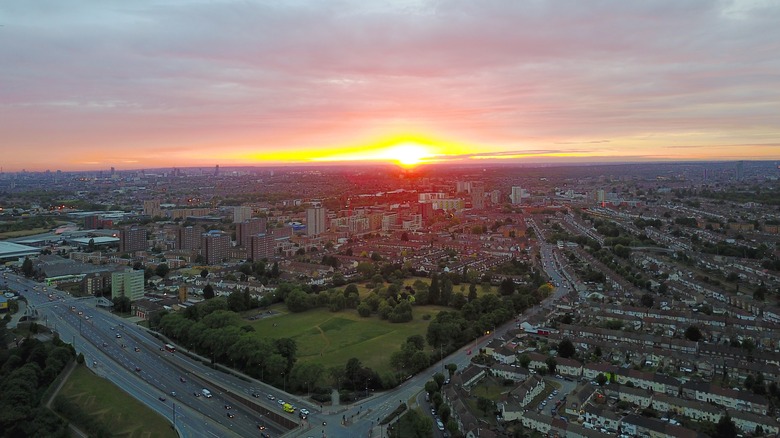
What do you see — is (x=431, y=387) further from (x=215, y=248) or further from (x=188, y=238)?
(x=188, y=238)

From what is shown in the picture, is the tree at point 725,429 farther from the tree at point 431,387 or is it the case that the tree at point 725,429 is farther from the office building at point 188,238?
the office building at point 188,238

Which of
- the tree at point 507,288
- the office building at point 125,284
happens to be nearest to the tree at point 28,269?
the office building at point 125,284

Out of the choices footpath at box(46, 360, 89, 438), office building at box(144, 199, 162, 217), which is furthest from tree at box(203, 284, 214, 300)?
office building at box(144, 199, 162, 217)

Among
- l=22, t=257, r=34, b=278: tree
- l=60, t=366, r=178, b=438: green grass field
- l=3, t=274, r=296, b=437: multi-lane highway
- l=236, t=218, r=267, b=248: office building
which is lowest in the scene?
l=3, t=274, r=296, b=437: multi-lane highway

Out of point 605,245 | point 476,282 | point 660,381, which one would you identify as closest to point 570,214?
point 605,245

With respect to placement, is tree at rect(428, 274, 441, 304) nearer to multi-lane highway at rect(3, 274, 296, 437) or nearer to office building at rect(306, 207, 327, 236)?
multi-lane highway at rect(3, 274, 296, 437)

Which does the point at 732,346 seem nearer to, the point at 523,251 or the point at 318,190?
the point at 523,251

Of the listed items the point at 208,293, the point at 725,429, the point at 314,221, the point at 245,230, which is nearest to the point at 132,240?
the point at 245,230
